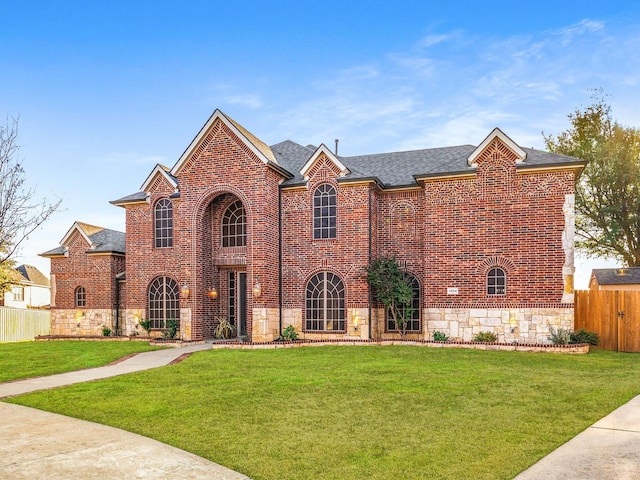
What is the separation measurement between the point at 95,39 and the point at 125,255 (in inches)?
436

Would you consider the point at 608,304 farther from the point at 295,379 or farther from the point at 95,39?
the point at 95,39

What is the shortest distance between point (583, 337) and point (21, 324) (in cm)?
2786

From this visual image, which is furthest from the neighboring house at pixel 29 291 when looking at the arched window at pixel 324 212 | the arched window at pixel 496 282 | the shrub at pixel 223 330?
the arched window at pixel 496 282

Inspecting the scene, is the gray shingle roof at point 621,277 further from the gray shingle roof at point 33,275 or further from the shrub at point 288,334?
the gray shingle roof at point 33,275

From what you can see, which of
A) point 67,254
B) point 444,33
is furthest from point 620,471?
point 67,254

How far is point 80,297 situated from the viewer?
25969 mm

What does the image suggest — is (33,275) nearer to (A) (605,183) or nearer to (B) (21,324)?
(B) (21,324)

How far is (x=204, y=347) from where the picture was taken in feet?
60.8

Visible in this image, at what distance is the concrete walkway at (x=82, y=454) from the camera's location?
503cm

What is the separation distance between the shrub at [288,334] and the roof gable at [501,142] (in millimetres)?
9038

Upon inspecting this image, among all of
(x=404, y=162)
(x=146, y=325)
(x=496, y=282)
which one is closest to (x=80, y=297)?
(x=146, y=325)

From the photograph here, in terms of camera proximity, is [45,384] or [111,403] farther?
[45,384]

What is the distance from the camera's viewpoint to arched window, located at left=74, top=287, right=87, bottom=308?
84.5 feet

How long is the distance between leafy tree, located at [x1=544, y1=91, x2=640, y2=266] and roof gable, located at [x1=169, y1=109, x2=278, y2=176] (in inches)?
794
